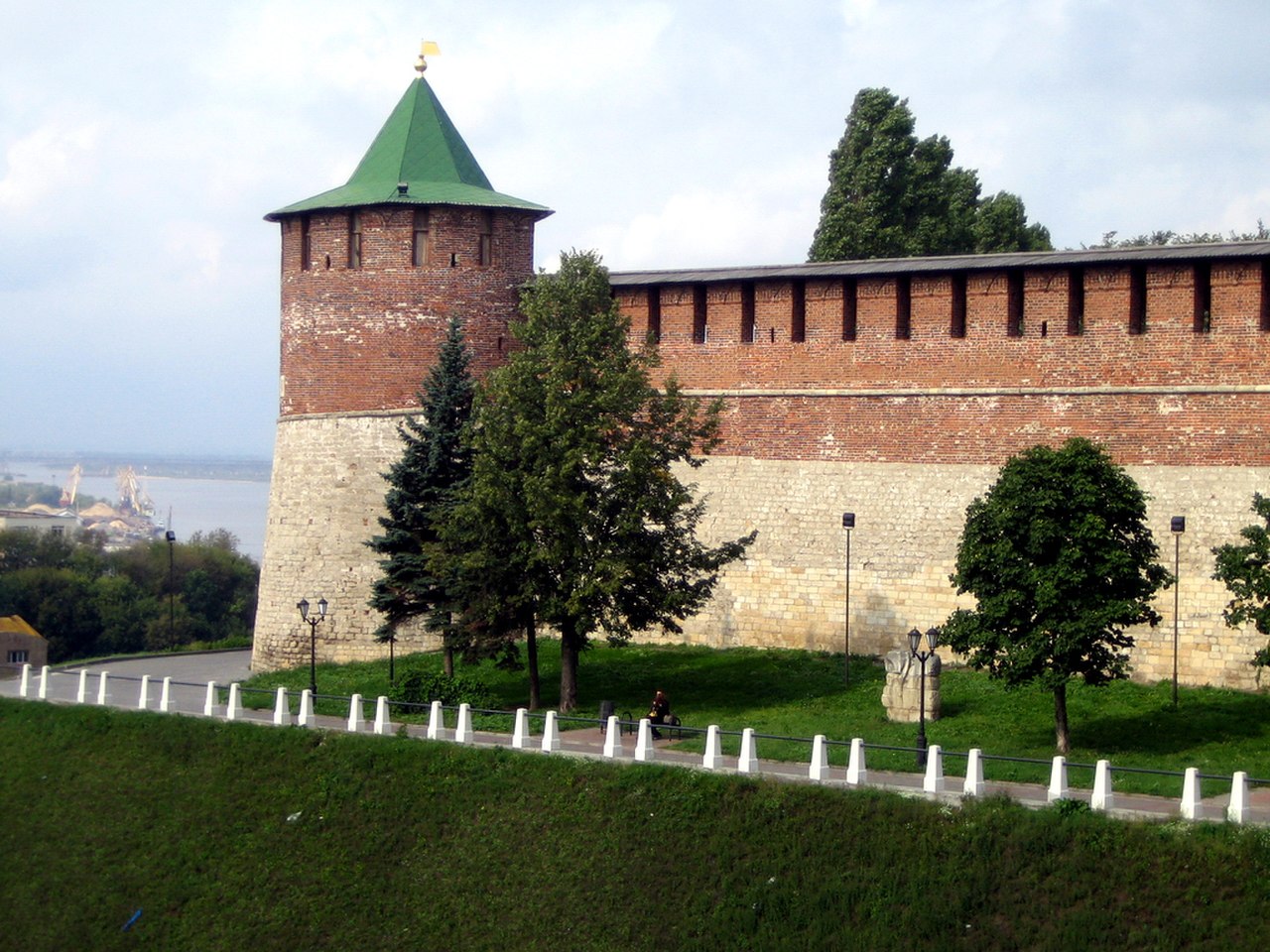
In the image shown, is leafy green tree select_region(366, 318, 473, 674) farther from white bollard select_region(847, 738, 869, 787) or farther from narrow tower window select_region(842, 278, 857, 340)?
white bollard select_region(847, 738, 869, 787)

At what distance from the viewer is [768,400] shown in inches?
893

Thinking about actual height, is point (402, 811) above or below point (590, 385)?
below

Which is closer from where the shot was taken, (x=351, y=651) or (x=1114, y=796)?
(x=1114, y=796)

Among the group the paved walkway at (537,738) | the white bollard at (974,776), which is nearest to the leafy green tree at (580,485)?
the paved walkway at (537,738)

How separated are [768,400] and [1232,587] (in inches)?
289

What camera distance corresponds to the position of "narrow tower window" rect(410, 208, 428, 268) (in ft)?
80.1

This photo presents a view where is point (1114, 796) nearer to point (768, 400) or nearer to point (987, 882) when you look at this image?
point (987, 882)

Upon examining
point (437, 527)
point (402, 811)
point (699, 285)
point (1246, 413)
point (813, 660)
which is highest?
point (699, 285)

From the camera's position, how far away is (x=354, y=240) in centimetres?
2470

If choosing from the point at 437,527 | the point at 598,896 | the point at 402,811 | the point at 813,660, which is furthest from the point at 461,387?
the point at 598,896

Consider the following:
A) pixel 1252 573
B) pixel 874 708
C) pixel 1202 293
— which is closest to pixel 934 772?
pixel 1252 573

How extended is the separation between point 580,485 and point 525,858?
5.03 metres

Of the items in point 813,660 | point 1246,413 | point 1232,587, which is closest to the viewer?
point 1232,587

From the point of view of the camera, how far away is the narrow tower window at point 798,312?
73.8ft
